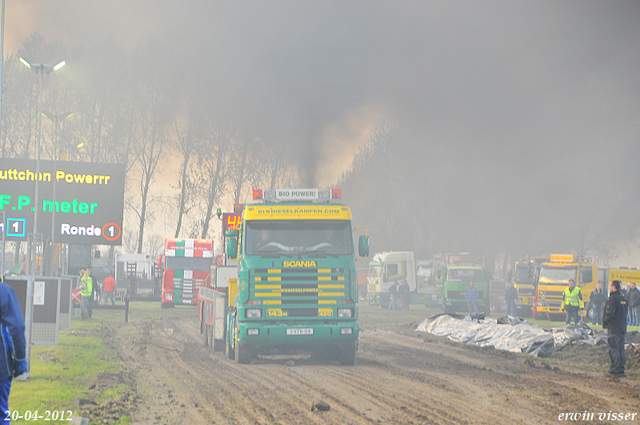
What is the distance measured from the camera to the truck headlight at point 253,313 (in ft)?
48.1

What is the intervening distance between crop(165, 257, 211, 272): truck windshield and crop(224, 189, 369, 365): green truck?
2560 cm

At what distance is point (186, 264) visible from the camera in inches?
1583

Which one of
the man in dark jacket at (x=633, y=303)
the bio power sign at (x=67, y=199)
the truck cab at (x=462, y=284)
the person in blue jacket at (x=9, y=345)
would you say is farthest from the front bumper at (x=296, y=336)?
the truck cab at (x=462, y=284)

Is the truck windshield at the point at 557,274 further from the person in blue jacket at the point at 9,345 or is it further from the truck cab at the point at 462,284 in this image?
the person in blue jacket at the point at 9,345

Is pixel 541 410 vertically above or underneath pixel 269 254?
underneath

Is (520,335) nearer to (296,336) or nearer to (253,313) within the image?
(296,336)

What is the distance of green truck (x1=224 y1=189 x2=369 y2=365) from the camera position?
14664 mm

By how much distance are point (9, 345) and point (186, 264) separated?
34.9 metres

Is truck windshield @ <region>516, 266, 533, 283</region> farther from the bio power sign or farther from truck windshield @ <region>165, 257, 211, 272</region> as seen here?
the bio power sign

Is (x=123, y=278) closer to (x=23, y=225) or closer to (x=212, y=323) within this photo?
(x=23, y=225)

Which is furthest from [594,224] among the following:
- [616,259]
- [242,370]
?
[242,370]

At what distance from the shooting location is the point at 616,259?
6888 cm

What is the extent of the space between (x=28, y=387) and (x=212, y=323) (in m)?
7.13

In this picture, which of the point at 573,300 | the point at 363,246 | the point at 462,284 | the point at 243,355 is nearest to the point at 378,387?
the point at 363,246
